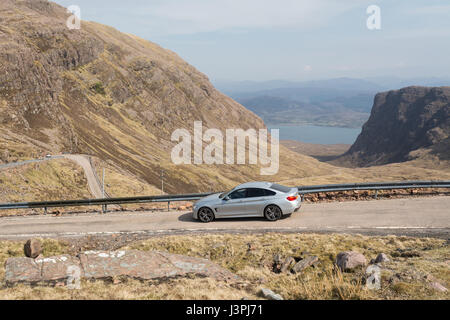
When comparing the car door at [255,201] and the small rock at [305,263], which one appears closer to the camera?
the small rock at [305,263]

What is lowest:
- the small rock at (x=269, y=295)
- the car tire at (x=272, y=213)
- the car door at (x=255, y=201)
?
the small rock at (x=269, y=295)

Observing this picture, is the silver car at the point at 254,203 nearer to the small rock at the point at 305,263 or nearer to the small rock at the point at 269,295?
the small rock at the point at 305,263

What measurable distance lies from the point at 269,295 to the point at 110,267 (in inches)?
214

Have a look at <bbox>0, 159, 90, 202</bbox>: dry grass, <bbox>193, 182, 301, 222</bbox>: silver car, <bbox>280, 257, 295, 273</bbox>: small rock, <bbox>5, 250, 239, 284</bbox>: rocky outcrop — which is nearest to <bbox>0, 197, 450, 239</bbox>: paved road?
<bbox>193, 182, 301, 222</bbox>: silver car

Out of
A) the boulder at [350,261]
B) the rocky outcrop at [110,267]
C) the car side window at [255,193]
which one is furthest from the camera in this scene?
the car side window at [255,193]

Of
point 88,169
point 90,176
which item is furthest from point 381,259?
point 88,169

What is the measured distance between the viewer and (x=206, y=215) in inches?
667

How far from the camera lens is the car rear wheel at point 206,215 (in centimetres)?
1691

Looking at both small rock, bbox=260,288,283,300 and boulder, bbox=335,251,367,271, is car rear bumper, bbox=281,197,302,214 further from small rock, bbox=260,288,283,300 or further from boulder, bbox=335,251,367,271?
small rock, bbox=260,288,283,300

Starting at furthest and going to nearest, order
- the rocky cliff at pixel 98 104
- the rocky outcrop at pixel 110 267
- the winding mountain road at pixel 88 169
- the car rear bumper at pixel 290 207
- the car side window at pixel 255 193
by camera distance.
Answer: the rocky cliff at pixel 98 104
the winding mountain road at pixel 88 169
the car side window at pixel 255 193
the car rear bumper at pixel 290 207
the rocky outcrop at pixel 110 267

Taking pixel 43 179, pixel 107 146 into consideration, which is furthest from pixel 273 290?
pixel 107 146

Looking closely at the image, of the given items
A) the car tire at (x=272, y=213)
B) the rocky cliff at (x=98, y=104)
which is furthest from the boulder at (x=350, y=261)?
the rocky cliff at (x=98, y=104)

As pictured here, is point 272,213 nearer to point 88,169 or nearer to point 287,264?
point 287,264
